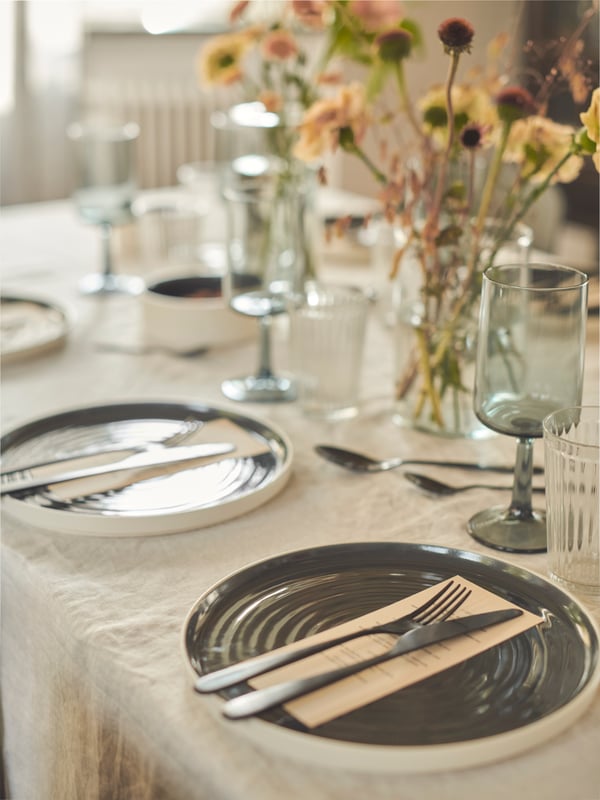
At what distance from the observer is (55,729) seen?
790mm

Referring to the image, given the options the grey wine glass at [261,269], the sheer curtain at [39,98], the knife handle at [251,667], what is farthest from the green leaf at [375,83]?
the sheer curtain at [39,98]

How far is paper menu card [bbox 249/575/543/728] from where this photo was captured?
618 millimetres

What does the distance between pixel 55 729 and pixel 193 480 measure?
261mm

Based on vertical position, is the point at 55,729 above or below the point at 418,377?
below

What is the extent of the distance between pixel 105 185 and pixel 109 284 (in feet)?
0.51

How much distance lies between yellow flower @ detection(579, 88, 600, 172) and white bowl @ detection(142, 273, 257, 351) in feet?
2.01

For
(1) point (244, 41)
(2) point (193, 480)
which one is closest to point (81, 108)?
(1) point (244, 41)

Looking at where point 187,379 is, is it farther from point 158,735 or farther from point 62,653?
point 158,735

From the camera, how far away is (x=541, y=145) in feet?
3.44

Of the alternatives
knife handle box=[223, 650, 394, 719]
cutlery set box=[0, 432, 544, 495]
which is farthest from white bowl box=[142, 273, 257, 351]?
knife handle box=[223, 650, 394, 719]

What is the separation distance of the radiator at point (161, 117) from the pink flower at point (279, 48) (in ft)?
9.33

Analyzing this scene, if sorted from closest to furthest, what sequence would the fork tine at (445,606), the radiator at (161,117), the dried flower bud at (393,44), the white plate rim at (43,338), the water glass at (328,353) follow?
1. the fork tine at (445,606)
2. the dried flower bud at (393,44)
3. the water glass at (328,353)
4. the white plate rim at (43,338)
5. the radiator at (161,117)

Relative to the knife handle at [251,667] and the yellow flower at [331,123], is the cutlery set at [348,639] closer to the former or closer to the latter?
the knife handle at [251,667]

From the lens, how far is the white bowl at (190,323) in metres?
1.38
